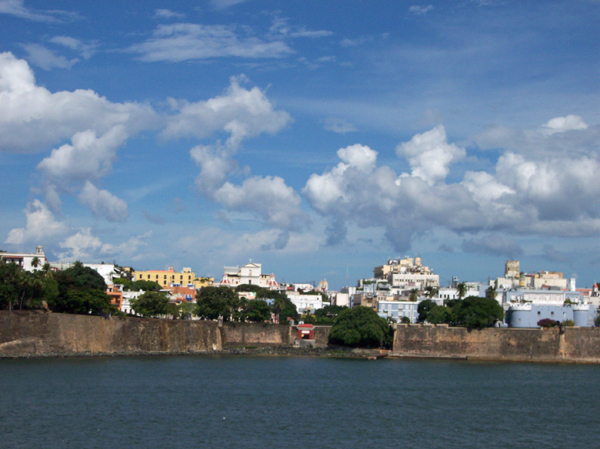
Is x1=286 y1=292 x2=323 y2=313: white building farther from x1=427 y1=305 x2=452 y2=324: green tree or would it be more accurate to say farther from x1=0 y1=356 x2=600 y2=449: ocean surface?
x1=0 y1=356 x2=600 y2=449: ocean surface

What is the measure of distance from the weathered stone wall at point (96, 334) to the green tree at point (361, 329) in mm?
10780

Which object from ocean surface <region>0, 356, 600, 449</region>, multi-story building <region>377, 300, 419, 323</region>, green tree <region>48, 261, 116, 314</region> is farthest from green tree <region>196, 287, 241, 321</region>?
multi-story building <region>377, 300, 419, 323</region>

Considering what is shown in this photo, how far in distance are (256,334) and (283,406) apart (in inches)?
1265

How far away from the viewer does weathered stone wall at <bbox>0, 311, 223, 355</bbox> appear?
45.6 m

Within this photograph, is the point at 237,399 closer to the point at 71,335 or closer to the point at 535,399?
the point at 535,399

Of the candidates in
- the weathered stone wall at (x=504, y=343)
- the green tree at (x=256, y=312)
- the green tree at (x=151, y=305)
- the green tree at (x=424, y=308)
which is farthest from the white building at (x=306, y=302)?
the weathered stone wall at (x=504, y=343)

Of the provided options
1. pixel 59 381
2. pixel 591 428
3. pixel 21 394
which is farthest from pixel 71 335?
pixel 591 428

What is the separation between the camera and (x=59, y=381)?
119 ft

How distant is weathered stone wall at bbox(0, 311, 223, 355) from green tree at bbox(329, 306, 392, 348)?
10780mm

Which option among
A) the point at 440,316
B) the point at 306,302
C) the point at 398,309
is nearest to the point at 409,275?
the point at 306,302

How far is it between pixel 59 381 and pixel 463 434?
2080 centimetres

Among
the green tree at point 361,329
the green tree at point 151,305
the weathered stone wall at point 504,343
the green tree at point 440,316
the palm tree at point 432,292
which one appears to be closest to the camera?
the weathered stone wall at point 504,343

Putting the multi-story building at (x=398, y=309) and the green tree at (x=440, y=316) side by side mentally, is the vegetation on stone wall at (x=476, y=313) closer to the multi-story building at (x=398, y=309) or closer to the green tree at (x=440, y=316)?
the green tree at (x=440, y=316)

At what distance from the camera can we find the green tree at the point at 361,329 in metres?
59.0
